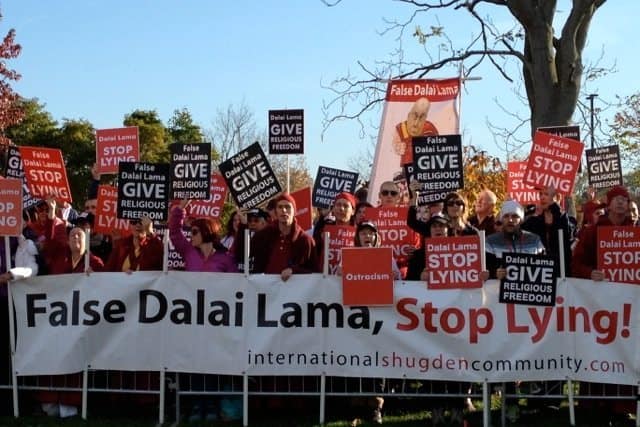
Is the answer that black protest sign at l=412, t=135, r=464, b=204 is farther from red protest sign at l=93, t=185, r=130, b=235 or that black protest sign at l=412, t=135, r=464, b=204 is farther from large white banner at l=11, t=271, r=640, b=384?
red protest sign at l=93, t=185, r=130, b=235

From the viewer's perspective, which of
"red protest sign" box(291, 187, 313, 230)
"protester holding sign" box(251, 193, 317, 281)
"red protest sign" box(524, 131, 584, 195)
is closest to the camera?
"protester holding sign" box(251, 193, 317, 281)

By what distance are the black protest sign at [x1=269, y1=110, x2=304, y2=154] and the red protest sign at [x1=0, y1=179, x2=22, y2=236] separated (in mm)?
4152

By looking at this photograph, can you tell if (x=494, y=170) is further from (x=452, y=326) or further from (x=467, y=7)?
(x=452, y=326)

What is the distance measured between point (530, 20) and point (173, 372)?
1161 cm

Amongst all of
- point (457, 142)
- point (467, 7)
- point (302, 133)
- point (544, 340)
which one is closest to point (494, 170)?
point (467, 7)

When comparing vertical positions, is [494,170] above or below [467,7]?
below

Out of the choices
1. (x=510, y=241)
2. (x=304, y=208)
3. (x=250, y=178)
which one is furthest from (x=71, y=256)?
(x=510, y=241)

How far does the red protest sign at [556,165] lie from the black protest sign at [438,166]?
0.97m

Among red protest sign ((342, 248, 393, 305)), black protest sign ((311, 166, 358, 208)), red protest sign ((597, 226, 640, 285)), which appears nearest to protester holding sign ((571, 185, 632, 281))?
red protest sign ((597, 226, 640, 285))

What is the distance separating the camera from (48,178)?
12.0 metres

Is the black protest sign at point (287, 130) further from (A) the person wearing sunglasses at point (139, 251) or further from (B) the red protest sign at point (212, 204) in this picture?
(A) the person wearing sunglasses at point (139, 251)

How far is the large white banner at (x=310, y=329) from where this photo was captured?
9.27 metres

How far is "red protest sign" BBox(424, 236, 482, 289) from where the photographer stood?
920cm

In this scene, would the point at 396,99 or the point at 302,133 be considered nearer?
the point at 302,133
